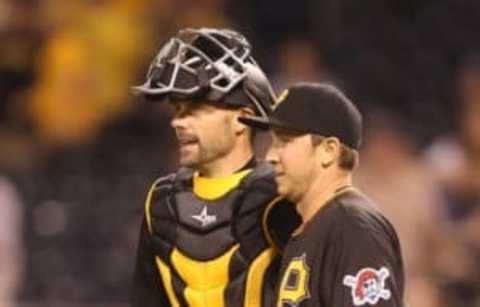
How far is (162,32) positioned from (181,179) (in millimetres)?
5942

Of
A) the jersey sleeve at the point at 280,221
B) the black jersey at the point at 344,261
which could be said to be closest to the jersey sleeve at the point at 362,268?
the black jersey at the point at 344,261

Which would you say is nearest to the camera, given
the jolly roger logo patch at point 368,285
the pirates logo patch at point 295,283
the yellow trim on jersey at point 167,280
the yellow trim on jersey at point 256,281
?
the jolly roger logo patch at point 368,285

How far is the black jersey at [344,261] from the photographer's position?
448 cm

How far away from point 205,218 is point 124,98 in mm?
6047

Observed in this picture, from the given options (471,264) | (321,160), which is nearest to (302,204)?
(321,160)

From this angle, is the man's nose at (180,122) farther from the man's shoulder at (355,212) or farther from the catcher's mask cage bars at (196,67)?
the man's shoulder at (355,212)

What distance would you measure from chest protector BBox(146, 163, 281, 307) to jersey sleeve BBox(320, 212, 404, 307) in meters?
0.36

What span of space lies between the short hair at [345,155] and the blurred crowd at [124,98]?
15.7 ft

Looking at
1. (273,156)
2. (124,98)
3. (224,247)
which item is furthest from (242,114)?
(124,98)

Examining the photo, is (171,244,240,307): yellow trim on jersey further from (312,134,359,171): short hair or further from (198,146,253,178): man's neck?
(312,134,359,171): short hair

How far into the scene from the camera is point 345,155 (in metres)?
4.64

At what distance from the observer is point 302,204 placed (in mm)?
4699

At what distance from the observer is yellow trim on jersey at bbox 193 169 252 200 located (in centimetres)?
495

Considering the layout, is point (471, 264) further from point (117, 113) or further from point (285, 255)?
point (285, 255)
